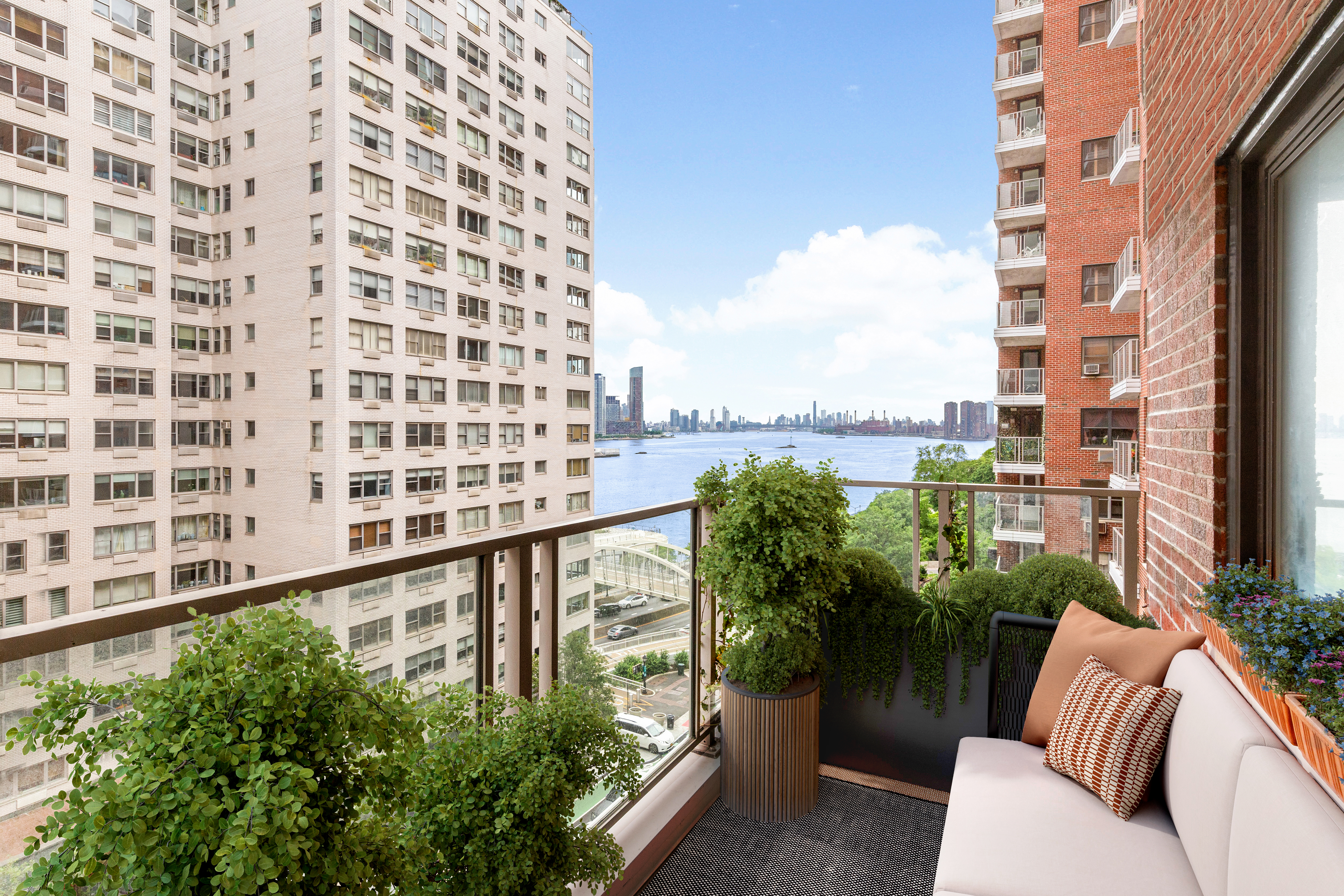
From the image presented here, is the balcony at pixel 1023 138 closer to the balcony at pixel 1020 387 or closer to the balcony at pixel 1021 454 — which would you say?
the balcony at pixel 1020 387

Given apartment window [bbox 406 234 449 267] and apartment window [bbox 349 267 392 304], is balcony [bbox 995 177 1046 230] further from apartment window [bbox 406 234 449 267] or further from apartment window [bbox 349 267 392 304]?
apartment window [bbox 406 234 449 267]

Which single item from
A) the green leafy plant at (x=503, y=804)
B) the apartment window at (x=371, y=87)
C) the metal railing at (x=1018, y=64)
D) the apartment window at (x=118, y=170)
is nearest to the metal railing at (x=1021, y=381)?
the metal railing at (x=1018, y=64)

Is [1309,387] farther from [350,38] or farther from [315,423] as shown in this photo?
[350,38]

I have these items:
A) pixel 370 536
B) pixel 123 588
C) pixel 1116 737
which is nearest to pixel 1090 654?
pixel 1116 737

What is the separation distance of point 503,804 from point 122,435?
1903 centimetres

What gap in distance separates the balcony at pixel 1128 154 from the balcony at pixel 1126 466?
14.7 ft

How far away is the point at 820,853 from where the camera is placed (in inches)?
81.8

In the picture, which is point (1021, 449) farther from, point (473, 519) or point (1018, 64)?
point (473, 519)

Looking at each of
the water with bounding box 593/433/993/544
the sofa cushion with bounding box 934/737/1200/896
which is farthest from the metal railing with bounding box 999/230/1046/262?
the sofa cushion with bounding box 934/737/1200/896

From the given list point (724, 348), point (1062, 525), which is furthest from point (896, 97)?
point (1062, 525)

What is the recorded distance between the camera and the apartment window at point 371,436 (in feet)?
67.5

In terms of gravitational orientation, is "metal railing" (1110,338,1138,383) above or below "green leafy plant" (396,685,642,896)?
above

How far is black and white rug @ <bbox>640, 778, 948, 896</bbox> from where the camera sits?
6.27 feet

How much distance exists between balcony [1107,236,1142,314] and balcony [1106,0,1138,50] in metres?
3.23
